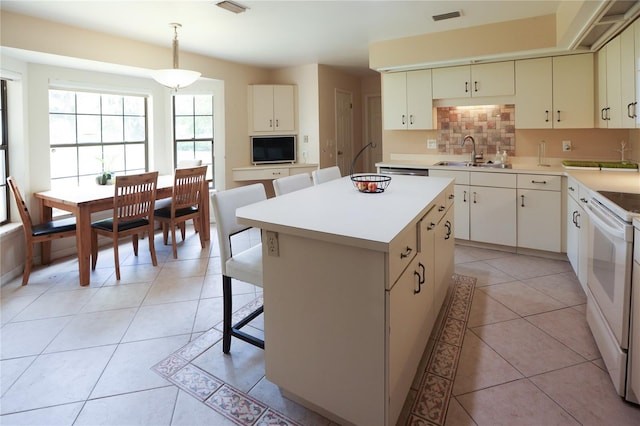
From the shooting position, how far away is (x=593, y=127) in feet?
12.5

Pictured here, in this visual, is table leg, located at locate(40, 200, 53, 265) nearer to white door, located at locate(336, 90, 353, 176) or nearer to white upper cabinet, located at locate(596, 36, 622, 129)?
white door, located at locate(336, 90, 353, 176)

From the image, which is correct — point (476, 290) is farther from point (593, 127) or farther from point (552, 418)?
point (593, 127)

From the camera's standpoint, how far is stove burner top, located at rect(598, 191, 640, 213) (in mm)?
1854

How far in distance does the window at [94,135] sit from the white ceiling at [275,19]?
45.1 inches

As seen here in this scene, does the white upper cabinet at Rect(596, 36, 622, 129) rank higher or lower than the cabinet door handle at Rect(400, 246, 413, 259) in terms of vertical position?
higher

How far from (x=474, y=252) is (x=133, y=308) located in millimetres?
3348

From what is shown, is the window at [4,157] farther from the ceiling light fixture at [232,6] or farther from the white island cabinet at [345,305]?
the white island cabinet at [345,305]

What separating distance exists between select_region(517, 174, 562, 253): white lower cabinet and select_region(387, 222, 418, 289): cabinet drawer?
263cm

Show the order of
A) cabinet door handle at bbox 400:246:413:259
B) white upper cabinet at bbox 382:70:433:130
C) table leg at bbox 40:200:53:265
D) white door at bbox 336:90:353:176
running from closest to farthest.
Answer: cabinet door handle at bbox 400:246:413:259 < table leg at bbox 40:200:53:265 < white upper cabinet at bbox 382:70:433:130 < white door at bbox 336:90:353:176

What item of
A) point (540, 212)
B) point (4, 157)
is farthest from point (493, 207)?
point (4, 157)

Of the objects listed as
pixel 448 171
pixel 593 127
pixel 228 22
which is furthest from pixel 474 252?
pixel 228 22

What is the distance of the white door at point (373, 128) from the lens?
710 cm

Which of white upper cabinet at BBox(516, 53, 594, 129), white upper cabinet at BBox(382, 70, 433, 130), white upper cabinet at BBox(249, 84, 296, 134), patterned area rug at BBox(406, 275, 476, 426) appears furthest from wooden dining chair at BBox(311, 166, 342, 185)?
white upper cabinet at BBox(249, 84, 296, 134)

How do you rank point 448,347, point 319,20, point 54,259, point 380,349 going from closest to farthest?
point 380,349, point 448,347, point 319,20, point 54,259
